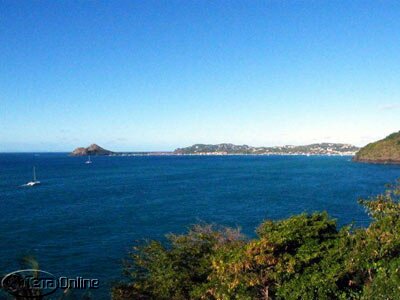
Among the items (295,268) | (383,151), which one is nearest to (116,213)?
Answer: (295,268)

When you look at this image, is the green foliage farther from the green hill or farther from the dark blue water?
the green hill

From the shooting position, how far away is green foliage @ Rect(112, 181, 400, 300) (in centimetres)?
1312

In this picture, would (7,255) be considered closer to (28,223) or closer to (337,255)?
(28,223)

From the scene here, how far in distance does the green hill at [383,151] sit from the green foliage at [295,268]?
16420 cm

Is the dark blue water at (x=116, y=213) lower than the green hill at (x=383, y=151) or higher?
lower

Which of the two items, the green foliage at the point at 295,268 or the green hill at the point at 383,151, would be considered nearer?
the green foliage at the point at 295,268

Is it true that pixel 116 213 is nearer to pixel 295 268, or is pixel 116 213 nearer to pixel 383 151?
pixel 295 268

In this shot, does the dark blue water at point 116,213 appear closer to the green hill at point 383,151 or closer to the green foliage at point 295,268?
the green foliage at point 295,268

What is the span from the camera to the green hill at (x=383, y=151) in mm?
166250

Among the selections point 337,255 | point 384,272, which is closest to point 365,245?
point 337,255

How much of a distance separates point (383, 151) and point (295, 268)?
176553 millimetres

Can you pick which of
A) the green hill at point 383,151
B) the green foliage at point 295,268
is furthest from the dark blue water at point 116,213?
the green hill at point 383,151

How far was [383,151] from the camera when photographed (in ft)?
566

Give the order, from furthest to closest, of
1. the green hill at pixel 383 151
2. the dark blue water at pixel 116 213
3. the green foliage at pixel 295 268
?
the green hill at pixel 383 151 → the dark blue water at pixel 116 213 → the green foliage at pixel 295 268
